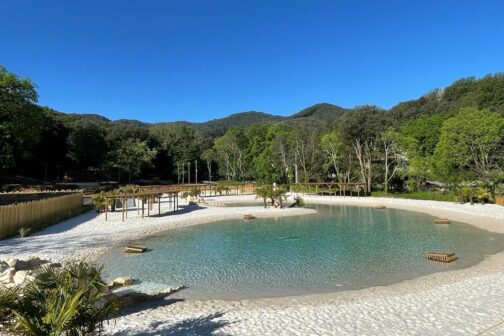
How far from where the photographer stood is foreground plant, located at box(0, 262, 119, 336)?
5.15m

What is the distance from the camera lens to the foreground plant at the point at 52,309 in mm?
5147

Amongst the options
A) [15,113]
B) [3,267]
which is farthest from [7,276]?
[15,113]

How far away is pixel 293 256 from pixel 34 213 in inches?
591

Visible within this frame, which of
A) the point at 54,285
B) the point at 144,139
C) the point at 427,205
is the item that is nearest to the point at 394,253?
the point at 54,285

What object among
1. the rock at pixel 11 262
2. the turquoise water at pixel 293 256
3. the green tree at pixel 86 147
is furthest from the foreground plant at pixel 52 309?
the green tree at pixel 86 147

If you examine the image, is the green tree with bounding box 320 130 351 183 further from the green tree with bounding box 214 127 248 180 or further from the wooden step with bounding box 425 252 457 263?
the wooden step with bounding box 425 252 457 263

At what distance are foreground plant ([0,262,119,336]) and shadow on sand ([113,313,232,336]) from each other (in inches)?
73.5

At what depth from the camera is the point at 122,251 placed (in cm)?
1727

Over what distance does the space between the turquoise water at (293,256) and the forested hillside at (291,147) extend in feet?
68.7

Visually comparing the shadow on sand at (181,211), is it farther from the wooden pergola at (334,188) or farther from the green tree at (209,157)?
the green tree at (209,157)

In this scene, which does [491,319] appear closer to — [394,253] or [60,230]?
[394,253]

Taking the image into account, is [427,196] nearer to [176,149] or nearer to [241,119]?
[176,149]

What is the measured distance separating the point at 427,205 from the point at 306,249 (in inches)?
894

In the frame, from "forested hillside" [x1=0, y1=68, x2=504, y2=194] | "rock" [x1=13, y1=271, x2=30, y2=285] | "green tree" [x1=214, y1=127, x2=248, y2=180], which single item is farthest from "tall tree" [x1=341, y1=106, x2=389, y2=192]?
"rock" [x1=13, y1=271, x2=30, y2=285]
